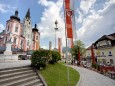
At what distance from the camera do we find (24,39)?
2280 inches

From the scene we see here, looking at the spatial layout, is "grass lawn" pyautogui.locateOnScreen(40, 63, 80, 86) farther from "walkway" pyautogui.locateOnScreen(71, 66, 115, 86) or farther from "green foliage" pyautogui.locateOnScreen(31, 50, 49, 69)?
"walkway" pyautogui.locateOnScreen(71, 66, 115, 86)

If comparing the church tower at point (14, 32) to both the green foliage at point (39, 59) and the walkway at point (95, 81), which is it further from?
the walkway at point (95, 81)

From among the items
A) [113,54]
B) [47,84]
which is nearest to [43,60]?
[47,84]

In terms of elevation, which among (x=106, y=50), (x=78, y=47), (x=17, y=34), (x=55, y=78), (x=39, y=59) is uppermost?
(x=17, y=34)

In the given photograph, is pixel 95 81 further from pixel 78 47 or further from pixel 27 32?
pixel 27 32

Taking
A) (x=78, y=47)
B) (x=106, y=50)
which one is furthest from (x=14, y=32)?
(x=106, y=50)

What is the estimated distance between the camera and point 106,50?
41062mm

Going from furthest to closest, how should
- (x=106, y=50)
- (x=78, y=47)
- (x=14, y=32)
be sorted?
(x=14, y=32) → (x=78, y=47) → (x=106, y=50)

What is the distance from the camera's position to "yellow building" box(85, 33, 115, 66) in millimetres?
38781

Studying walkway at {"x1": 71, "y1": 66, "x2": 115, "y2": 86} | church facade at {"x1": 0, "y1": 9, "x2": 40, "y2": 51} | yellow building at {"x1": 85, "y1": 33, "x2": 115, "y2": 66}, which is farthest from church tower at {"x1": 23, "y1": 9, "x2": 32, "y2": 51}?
walkway at {"x1": 71, "y1": 66, "x2": 115, "y2": 86}

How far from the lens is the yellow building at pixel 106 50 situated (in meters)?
38.8

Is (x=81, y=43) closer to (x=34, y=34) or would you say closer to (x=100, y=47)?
(x=100, y=47)

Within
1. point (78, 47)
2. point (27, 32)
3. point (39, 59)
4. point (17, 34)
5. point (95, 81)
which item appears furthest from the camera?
point (27, 32)

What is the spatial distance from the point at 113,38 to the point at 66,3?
35600 mm
